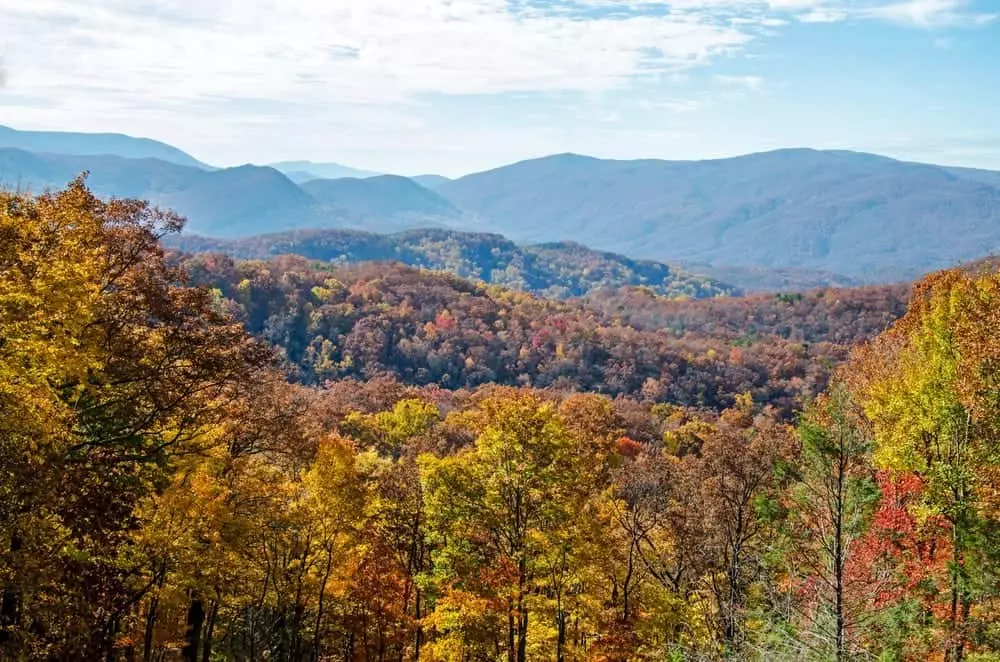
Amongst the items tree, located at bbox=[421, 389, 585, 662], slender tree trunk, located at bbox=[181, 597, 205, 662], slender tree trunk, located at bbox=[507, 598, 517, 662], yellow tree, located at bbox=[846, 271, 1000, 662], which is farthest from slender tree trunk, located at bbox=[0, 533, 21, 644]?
yellow tree, located at bbox=[846, 271, 1000, 662]

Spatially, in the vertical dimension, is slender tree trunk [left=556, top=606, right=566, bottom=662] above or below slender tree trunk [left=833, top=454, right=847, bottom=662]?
below

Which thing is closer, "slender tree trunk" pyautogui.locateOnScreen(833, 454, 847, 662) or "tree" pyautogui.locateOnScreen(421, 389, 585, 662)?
"slender tree trunk" pyautogui.locateOnScreen(833, 454, 847, 662)

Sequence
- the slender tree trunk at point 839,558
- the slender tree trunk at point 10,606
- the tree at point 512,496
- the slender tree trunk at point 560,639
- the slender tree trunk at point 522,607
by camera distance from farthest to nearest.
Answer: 1. the slender tree trunk at point 560,639
2. the tree at point 512,496
3. the slender tree trunk at point 522,607
4. the slender tree trunk at point 839,558
5. the slender tree trunk at point 10,606

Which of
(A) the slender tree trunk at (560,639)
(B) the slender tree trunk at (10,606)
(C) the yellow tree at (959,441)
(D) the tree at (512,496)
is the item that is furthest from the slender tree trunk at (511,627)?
(B) the slender tree trunk at (10,606)

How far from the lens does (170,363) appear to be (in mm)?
19266

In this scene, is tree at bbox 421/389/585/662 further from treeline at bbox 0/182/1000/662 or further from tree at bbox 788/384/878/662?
tree at bbox 788/384/878/662

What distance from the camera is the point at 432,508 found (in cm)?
2677

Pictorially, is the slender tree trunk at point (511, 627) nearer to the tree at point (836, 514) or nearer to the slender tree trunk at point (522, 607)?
the slender tree trunk at point (522, 607)

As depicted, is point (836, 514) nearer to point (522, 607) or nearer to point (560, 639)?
point (522, 607)

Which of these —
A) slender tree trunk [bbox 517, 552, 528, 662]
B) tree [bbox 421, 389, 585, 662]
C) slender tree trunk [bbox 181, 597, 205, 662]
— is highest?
tree [bbox 421, 389, 585, 662]

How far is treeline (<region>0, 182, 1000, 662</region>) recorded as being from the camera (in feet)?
49.4

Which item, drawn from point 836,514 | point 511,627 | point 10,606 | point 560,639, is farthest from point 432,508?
point 10,606

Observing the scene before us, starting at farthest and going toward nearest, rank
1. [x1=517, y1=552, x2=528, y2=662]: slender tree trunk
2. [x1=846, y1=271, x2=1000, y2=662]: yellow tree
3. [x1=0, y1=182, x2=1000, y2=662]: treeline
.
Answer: [x1=517, y1=552, x2=528, y2=662]: slender tree trunk, [x1=846, y1=271, x2=1000, y2=662]: yellow tree, [x1=0, y1=182, x2=1000, y2=662]: treeline

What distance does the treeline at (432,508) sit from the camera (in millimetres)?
15047
